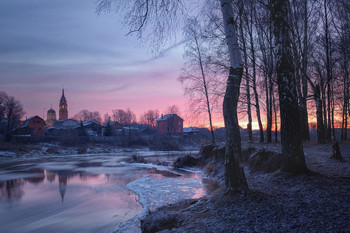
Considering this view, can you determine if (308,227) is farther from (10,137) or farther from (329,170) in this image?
(10,137)

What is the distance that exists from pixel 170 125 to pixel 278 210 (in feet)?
253

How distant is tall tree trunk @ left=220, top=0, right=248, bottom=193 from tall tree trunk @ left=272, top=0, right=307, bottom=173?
1716mm

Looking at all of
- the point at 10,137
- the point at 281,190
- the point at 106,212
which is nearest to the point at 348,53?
the point at 281,190

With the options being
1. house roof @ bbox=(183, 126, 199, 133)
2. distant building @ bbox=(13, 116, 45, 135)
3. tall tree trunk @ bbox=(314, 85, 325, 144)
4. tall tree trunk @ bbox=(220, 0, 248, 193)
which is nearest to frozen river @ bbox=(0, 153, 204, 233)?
tall tree trunk @ bbox=(220, 0, 248, 193)

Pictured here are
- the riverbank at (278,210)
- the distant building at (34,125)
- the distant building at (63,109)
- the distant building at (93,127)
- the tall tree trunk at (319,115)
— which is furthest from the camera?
the distant building at (63,109)

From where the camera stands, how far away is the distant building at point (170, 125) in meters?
81.0

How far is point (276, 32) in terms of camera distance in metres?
6.67

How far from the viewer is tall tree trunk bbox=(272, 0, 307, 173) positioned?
6363 mm

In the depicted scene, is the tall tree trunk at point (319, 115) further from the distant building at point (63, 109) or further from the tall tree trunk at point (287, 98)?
the distant building at point (63, 109)

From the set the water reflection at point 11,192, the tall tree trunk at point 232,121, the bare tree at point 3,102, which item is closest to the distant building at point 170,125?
the bare tree at point 3,102

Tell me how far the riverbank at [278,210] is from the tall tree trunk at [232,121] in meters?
0.34

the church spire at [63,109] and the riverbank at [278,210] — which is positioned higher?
the church spire at [63,109]

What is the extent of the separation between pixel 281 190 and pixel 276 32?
4.26 m

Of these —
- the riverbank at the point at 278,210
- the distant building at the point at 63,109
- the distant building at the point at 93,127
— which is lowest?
the riverbank at the point at 278,210
